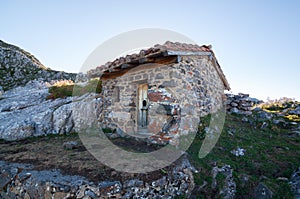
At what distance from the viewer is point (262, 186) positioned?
3379 mm

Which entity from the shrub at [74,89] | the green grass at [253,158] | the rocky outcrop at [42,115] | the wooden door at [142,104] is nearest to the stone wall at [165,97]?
the wooden door at [142,104]

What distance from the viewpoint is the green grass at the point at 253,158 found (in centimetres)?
353

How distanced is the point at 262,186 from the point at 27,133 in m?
7.20

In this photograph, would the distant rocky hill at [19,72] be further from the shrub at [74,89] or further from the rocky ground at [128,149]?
the rocky ground at [128,149]

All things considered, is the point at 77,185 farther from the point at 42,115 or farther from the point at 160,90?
the point at 42,115

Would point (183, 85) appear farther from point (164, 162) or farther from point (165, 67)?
point (164, 162)

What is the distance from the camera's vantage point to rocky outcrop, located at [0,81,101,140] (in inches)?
247

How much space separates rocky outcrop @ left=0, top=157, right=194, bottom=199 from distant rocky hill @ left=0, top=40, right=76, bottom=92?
1374 cm

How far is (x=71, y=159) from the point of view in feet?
12.5

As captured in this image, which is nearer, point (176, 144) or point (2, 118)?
point (176, 144)

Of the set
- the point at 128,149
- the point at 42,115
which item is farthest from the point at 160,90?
the point at 42,115

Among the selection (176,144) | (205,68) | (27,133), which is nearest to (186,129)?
(176,144)

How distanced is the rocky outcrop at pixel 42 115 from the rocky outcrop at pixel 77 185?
3130 mm

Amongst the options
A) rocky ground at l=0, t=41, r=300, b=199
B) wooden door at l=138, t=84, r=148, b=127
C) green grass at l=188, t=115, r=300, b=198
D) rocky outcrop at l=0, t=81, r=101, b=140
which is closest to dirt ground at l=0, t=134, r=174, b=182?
rocky ground at l=0, t=41, r=300, b=199
